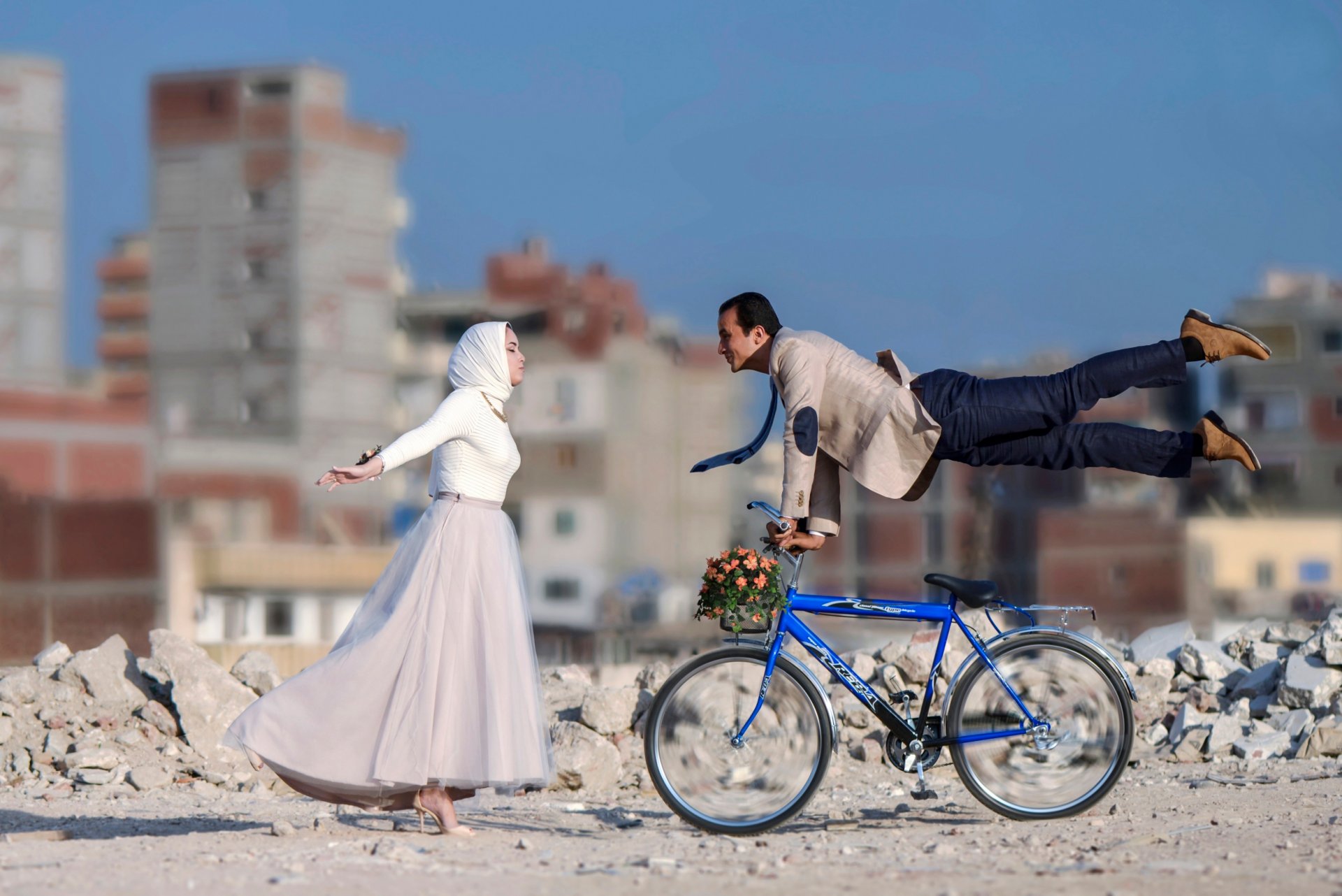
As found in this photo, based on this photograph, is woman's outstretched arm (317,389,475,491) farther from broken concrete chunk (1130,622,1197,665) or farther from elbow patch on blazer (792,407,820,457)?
broken concrete chunk (1130,622,1197,665)

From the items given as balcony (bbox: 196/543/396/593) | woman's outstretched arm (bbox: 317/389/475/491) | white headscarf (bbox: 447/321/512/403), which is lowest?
balcony (bbox: 196/543/396/593)

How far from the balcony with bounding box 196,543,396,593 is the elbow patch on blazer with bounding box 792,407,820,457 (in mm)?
34896

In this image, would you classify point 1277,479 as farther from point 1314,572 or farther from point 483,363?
point 483,363

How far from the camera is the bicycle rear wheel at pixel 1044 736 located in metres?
5.58

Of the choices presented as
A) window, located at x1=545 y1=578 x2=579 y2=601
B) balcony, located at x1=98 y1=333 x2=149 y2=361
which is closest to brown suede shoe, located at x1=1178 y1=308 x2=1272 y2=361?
window, located at x1=545 y1=578 x2=579 y2=601

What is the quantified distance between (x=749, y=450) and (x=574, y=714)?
3.74 metres

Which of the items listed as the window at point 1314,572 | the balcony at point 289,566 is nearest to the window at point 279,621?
the balcony at point 289,566

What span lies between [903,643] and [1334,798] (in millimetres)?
3945

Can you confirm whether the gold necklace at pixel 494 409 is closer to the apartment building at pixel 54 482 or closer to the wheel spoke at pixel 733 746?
the wheel spoke at pixel 733 746

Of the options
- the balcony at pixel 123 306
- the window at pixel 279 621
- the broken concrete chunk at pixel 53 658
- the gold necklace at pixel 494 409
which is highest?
the balcony at pixel 123 306

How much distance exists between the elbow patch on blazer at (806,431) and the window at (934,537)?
4748cm

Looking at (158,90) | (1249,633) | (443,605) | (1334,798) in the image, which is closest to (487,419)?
(443,605)

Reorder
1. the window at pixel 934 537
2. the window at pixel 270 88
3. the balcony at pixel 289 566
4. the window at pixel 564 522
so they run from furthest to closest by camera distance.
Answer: the window at pixel 934 537 < the window at pixel 270 88 < the window at pixel 564 522 < the balcony at pixel 289 566

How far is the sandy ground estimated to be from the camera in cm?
443
